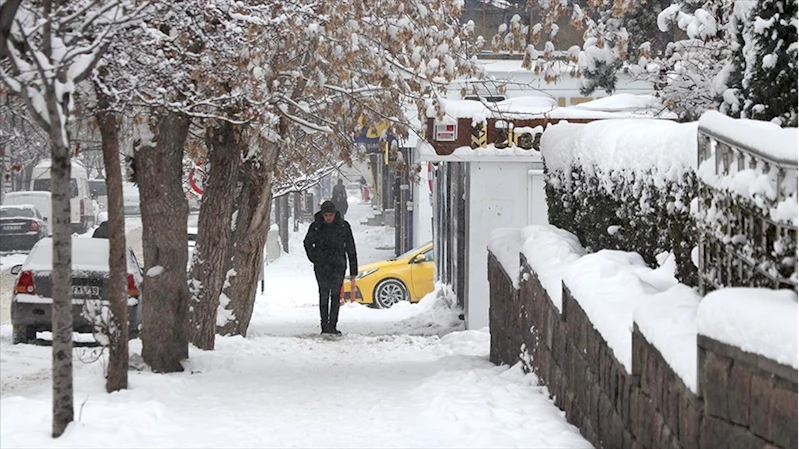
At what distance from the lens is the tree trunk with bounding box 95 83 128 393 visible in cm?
903

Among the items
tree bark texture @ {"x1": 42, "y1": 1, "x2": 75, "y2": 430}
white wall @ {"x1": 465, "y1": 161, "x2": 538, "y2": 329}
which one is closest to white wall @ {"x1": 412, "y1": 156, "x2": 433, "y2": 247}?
white wall @ {"x1": 465, "y1": 161, "x2": 538, "y2": 329}

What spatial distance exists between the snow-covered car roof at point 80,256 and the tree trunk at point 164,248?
4.78 meters

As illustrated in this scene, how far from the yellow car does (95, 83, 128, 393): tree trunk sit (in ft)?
49.7

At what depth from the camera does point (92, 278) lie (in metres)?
15.4

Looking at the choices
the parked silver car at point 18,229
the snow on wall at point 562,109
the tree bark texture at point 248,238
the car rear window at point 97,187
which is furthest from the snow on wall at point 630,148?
the car rear window at point 97,187

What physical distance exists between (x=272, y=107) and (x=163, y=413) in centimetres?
424

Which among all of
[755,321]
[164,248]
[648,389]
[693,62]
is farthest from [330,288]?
[755,321]

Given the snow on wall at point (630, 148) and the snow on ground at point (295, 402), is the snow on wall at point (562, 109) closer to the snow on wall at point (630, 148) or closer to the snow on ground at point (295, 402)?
the snow on ground at point (295, 402)

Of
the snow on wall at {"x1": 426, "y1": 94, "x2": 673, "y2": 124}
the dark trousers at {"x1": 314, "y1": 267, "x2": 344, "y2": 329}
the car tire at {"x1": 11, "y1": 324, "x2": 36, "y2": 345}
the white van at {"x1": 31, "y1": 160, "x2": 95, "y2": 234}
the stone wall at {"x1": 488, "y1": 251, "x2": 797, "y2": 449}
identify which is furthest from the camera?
the white van at {"x1": 31, "y1": 160, "x2": 95, "y2": 234}

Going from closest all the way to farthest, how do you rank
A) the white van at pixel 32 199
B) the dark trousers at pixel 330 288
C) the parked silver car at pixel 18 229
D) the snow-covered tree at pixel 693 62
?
the snow-covered tree at pixel 693 62 → the dark trousers at pixel 330 288 → the parked silver car at pixel 18 229 → the white van at pixel 32 199

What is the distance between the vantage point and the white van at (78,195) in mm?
46906

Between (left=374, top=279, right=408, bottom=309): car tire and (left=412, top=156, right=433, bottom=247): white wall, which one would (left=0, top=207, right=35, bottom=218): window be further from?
(left=374, top=279, right=408, bottom=309): car tire

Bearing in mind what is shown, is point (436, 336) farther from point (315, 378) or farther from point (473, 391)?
point (473, 391)

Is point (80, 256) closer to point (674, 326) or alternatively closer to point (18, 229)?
point (674, 326)
